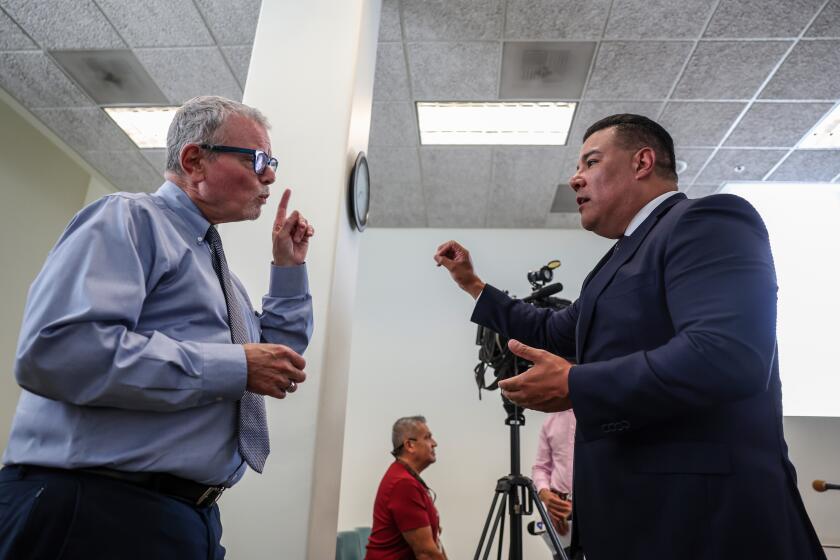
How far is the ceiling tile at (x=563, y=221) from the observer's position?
511cm

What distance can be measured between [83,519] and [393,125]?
3533 millimetres

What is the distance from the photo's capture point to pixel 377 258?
5309 mm

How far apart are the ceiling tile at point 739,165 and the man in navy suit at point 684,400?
3686mm

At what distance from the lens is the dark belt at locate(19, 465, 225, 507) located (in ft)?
3.01

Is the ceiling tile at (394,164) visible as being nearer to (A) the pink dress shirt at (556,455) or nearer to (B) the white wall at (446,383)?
(B) the white wall at (446,383)

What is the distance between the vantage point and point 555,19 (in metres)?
3.11

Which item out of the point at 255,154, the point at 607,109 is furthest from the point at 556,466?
the point at 255,154

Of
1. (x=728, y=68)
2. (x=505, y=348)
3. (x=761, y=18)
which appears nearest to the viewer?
(x=505, y=348)

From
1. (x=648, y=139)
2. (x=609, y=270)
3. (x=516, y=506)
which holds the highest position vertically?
(x=648, y=139)

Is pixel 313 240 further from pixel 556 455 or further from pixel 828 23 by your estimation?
pixel 828 23

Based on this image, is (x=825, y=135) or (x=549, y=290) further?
(x=825, y=135)

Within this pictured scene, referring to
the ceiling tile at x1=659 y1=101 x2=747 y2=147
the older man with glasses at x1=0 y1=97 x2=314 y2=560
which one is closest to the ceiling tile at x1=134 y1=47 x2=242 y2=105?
the older man with glasses at x1=0 y1=97 x2=314 y2=560

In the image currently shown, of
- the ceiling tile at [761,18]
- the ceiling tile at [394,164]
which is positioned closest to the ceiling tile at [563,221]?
the ceiling tile at [394,164]

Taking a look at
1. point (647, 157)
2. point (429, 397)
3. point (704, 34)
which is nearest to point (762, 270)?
point (647, 157)
